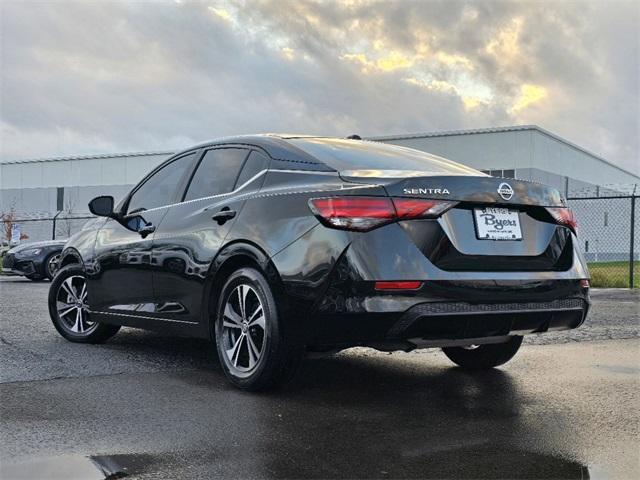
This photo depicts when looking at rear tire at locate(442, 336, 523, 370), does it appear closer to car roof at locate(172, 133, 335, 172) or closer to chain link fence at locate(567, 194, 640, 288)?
car roof at locate(172, 133, 335, 172)

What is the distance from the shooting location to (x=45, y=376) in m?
5.07

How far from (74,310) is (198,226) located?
2.31 m

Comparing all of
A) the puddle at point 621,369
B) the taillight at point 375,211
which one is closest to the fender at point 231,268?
the taillight at point 375,211

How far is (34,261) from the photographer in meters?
16.7

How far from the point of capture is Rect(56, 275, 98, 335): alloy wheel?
6660mm

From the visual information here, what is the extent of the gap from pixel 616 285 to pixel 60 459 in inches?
562

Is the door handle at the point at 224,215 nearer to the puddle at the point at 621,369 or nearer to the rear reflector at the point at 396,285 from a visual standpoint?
the rear reflector at the point at 396,285

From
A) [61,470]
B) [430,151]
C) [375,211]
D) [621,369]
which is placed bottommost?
[61,470]

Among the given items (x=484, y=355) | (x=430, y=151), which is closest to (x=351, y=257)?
(x=484, y=355)

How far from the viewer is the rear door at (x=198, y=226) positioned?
490 cm

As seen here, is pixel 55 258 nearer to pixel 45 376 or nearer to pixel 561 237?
pixel 45 376

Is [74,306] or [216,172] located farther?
[74,306]

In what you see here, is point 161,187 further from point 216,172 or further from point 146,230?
point 216,172

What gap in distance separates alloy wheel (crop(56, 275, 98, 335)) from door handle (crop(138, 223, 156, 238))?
117cm
